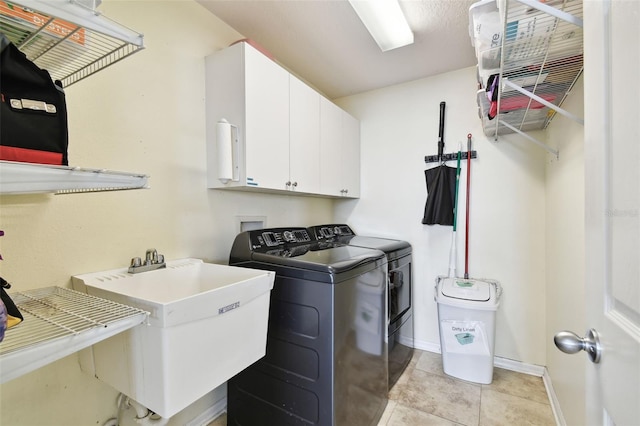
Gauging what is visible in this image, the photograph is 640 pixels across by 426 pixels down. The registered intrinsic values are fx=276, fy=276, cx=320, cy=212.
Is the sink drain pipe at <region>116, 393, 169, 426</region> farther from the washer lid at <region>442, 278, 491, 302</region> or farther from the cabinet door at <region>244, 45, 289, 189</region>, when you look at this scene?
the washer lid at <region>442, 278, 491, 302</region>

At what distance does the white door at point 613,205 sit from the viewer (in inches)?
18.3

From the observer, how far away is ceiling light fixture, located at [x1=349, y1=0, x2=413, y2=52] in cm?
155

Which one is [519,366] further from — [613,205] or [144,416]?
[144,416]

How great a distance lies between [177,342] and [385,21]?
2001 mm

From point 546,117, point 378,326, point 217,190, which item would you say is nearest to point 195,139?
point 217,190

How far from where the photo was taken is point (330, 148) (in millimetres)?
2422

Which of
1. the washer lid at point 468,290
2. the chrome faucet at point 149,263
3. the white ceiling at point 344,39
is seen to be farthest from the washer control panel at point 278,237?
the white ceiling at point 344,39

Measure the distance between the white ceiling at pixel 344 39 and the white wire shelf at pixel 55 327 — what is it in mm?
1747

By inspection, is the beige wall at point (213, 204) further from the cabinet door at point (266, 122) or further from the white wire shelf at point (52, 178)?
the white wire shelf at point (52, 178)

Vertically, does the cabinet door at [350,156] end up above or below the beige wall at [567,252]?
above

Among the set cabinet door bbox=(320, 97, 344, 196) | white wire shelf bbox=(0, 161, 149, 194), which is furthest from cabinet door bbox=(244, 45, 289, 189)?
white wire shelf bbox=(0, 161, 149, 194)

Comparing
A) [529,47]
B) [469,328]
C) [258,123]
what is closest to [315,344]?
[258,123]

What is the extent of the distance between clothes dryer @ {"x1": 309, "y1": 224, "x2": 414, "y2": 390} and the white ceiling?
1.42 metres

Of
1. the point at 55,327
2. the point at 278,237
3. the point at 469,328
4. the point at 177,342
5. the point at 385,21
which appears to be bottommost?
the point at 469,328
